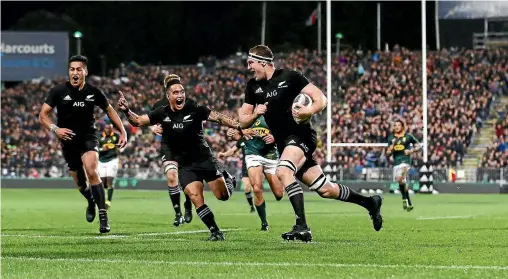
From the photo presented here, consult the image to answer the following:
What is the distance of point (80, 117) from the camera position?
1670 centimetres

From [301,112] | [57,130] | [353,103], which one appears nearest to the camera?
[301,112]

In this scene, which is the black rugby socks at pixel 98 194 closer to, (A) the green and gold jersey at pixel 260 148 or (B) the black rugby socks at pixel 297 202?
(A) the green and gold jersey at pixel 260 148

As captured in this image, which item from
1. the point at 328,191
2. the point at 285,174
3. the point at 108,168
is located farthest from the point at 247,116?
the point at 108,168

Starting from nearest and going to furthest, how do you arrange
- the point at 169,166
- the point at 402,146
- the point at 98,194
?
the point at 98,194 → the point at 169,166 → the point at 402,146

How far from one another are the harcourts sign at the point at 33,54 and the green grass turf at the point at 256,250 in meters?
49.9

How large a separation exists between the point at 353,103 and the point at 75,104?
110ft

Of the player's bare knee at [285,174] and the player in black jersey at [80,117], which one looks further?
the player in black jersey at [80,117]

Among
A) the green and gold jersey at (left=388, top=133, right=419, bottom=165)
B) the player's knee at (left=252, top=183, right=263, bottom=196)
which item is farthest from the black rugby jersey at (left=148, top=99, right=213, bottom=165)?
the green and gold jersey at (left=388, top=133, right=419, bottom=165)

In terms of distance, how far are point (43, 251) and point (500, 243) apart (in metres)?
5.38

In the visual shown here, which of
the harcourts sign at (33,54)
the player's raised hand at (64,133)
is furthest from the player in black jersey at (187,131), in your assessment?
the harcourts sign at (33,54)

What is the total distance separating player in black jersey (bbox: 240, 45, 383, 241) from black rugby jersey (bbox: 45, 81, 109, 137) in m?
3.32

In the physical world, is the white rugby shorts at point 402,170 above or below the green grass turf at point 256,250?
above

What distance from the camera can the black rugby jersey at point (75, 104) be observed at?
16.6 m

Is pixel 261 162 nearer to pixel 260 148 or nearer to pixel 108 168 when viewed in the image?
pixel 260 148
